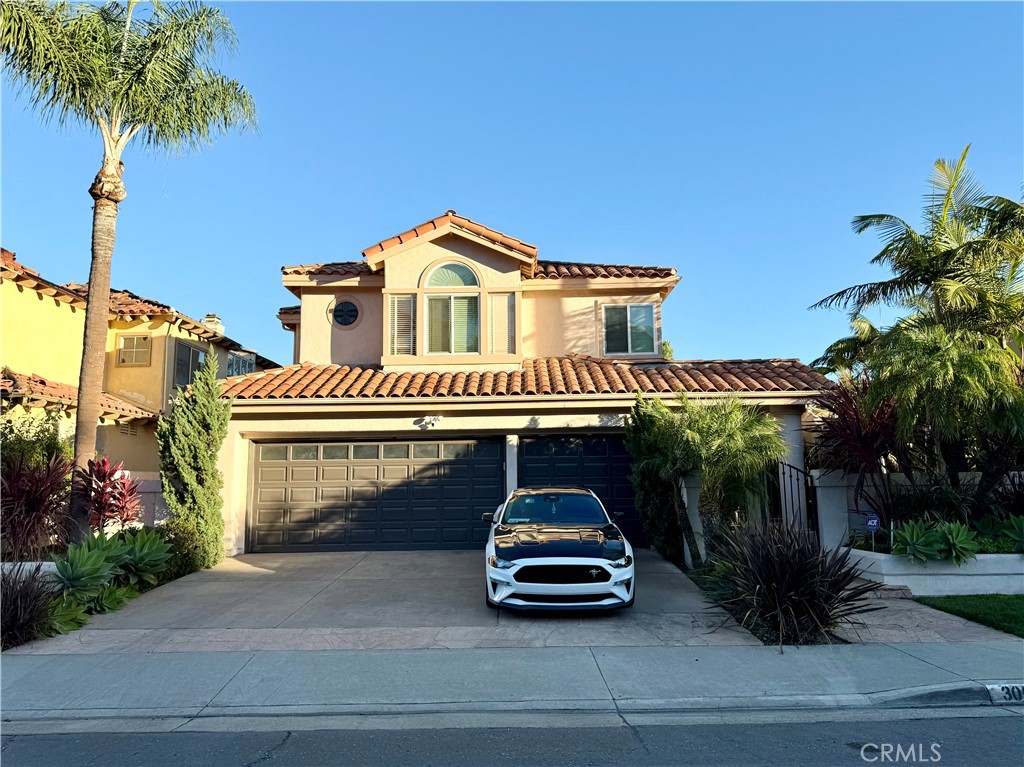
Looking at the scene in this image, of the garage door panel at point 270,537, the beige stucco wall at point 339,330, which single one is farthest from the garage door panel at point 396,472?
the beige stucco wall at point 339,330

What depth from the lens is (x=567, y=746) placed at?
16.0 ft

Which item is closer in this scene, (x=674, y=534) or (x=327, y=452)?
(x=674, y=534)

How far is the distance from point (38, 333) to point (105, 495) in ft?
24.4

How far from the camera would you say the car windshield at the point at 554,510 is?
962cm

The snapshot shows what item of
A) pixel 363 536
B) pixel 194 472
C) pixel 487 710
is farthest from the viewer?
pixel 363 536

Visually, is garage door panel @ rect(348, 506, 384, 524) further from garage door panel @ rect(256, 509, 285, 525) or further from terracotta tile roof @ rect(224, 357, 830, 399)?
terracotta tile roof @ rect(224, 357, 830, 399)

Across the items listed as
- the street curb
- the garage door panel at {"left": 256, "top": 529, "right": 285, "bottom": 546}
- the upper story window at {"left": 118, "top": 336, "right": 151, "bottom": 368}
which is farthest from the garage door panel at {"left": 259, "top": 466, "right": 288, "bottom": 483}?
the street curb

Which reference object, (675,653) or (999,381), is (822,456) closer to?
(999,381)

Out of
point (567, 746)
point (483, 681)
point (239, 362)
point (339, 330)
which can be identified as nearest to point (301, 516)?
point (339, 330)

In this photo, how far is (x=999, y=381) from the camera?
9.74 metres

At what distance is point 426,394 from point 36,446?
720 centimetres

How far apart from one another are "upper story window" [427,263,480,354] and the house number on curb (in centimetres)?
1106

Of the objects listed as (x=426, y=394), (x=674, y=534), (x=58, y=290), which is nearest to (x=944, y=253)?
(x=674, y=534)

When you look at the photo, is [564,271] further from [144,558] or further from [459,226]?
[144,558]
